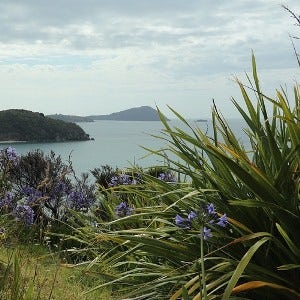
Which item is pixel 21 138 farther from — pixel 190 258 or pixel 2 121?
pixel 190 258

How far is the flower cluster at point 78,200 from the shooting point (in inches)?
364

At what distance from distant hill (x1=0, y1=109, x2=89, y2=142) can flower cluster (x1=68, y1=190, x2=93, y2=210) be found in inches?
1420

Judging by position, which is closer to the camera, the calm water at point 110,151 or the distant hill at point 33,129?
the calm water at point 110,151

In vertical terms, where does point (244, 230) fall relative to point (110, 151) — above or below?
above

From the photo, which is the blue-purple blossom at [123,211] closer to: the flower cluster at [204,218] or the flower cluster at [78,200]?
the flower cluster at [204,218]

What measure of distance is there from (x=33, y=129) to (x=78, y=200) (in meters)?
41.1

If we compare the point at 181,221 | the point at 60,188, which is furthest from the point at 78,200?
the point at 181,221

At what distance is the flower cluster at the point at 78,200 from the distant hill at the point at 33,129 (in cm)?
3607

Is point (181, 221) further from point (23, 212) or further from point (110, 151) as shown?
point (110, 151)

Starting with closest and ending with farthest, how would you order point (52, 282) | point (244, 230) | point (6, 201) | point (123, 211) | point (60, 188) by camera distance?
point (244, 230) → point (6, 201) → point (52, 282) → point (123, 211) → point (60, 188)

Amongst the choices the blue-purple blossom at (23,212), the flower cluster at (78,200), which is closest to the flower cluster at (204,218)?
the blue-purple blossom at (23,212)

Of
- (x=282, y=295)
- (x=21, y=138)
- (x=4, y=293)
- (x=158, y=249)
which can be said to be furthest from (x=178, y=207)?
(x=21, y=138)

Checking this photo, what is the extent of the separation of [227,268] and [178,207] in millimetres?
701

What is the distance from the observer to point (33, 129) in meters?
49.1
